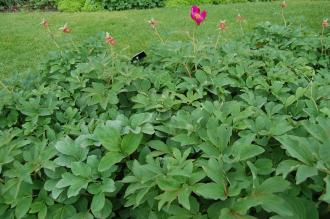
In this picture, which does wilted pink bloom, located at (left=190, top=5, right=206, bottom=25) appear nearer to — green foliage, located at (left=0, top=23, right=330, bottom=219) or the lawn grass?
green foliage, located at (left=0, top=23, right=330, bottom=219)

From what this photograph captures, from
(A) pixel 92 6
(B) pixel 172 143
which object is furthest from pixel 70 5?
(B) pixel 172 143

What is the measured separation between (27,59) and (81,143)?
398 cm

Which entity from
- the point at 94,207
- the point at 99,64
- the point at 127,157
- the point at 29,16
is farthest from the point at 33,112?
the point at 29,16

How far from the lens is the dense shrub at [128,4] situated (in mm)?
8430

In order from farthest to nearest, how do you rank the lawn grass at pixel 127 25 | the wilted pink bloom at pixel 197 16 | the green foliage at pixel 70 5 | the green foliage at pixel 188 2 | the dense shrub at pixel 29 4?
1. the dense shrub at pixel 29 4
2. the green foliage at pixel 188 2
3. the green foliage at pixel 70 5
4. the lawn grass at pixel 127 25
5. the wilted pink bloom at pixel 197 16

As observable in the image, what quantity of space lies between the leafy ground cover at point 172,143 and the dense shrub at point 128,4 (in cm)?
628

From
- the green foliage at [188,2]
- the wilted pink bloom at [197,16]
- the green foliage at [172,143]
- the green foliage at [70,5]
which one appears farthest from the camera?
the green foliage at [188,2]

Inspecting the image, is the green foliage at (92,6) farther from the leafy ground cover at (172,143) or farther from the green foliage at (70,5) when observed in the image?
the leafy ground cover at (172,143)

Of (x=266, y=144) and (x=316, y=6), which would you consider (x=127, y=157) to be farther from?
(x=316, y=6)

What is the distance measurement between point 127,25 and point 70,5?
239 centimetres

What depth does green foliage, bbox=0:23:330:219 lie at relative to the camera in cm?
126

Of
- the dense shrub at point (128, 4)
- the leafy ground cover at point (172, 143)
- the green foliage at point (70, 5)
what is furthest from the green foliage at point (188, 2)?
the leafy ground cover at point (172, 143)

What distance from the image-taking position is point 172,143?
1616mm

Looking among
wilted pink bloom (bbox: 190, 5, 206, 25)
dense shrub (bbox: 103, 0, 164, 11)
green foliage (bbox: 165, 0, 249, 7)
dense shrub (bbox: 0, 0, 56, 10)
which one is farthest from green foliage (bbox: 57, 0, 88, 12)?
wilted pink bloom (bbox: 190, 5, 206, 25)
